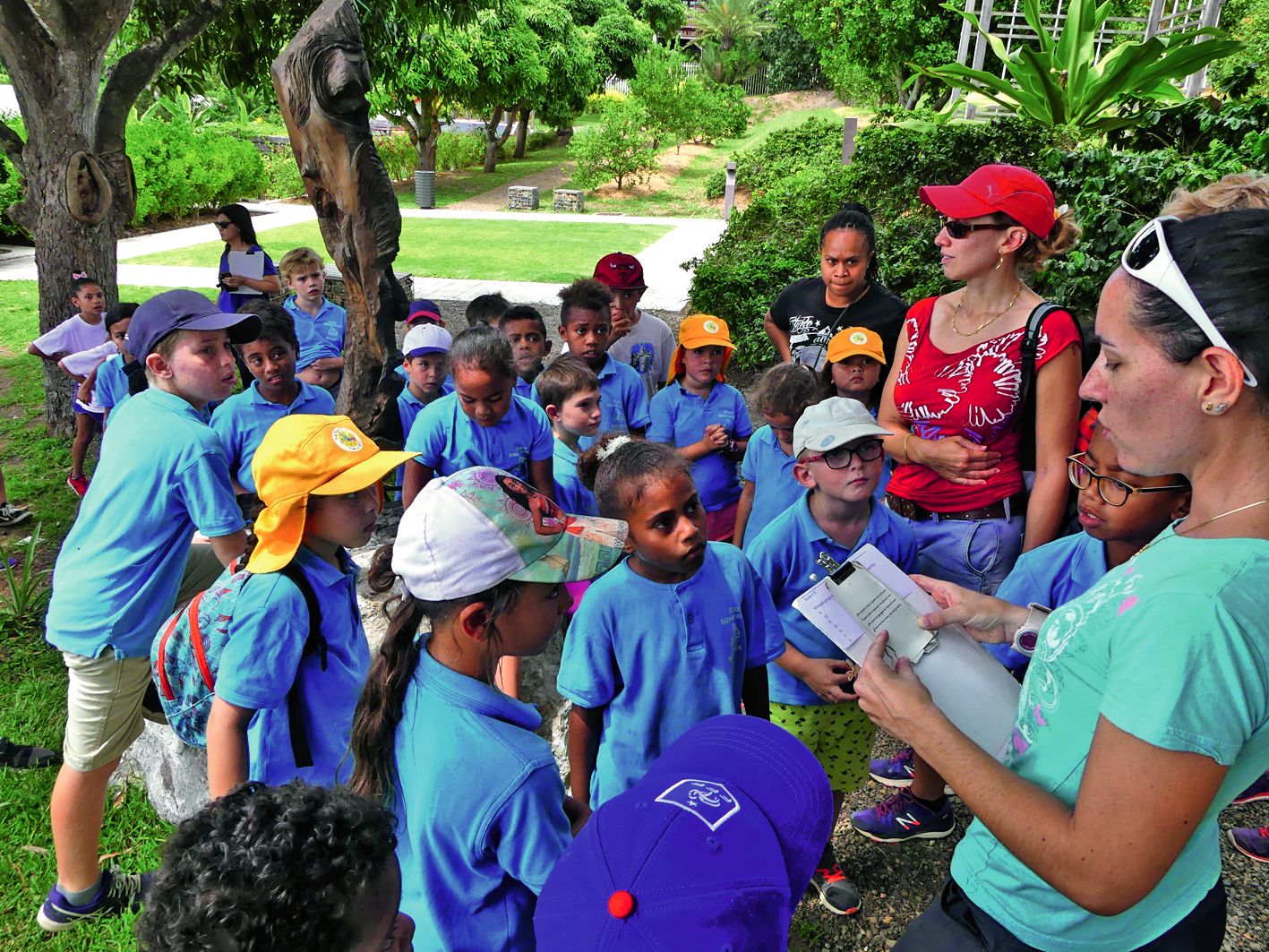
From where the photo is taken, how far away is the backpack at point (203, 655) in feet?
6.78

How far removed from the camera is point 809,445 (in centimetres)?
252

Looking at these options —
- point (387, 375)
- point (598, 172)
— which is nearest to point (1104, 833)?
point (387, 375)

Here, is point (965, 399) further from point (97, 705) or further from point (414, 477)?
point (97, 705)

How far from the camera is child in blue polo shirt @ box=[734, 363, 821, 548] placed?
3293mm

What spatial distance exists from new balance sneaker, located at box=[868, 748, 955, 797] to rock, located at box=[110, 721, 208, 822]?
2.42m

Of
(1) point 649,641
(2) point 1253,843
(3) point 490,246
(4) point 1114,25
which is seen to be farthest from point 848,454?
(4) point 1114,25

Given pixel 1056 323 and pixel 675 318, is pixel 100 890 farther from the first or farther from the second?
pixel 675 318

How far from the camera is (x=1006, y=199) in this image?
8.65 ft

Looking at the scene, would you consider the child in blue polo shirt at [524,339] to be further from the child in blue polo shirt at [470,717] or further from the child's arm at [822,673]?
the child in blue polo shirt at [470,717]

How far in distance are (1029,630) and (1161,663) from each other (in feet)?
3.33

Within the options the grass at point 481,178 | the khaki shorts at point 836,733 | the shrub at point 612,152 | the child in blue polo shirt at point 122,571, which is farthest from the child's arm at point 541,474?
the shrub at point 612,152

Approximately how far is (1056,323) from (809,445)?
0.84 metres

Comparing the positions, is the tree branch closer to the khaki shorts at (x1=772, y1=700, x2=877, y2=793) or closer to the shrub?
the khaki shorts at (x1=772, y1=700, x2=877, y2=793)

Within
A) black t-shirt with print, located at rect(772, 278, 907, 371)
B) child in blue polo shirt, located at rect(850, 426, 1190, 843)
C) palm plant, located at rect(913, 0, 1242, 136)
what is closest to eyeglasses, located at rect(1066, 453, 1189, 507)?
child in blue polo shirt, located at rect(850, 426, 1190, 843)
